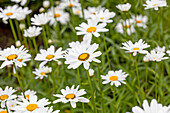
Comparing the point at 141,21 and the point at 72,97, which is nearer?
the point at 72,97

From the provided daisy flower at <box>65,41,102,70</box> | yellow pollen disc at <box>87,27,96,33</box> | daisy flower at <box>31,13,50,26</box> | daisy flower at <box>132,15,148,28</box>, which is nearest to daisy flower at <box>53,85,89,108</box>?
daisy flower at <box>65,41,102,70</box>

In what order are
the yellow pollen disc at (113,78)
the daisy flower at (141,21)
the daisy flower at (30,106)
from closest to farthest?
1. the daisy flower at (30,106)
2. the yellow pollen disc at (113,78)
3. the daisy flower at (141,21)

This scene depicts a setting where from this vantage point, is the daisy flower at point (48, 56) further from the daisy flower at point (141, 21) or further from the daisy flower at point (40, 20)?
the daisy flower at point (141, 21)

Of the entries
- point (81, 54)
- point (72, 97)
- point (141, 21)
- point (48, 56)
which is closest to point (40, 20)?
point (48, 56)

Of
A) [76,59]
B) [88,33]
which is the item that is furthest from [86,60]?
[88,33]

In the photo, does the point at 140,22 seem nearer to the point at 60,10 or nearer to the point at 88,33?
the point at 60,10

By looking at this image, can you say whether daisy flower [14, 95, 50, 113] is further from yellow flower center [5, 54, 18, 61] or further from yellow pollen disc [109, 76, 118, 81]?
yellow pollen disc [109, 76, 118, 81]

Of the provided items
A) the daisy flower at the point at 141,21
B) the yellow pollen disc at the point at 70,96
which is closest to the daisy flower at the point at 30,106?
the yellow pollen disc at the point at 70,96

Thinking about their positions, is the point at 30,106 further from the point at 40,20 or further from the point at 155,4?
the point at 155,4
